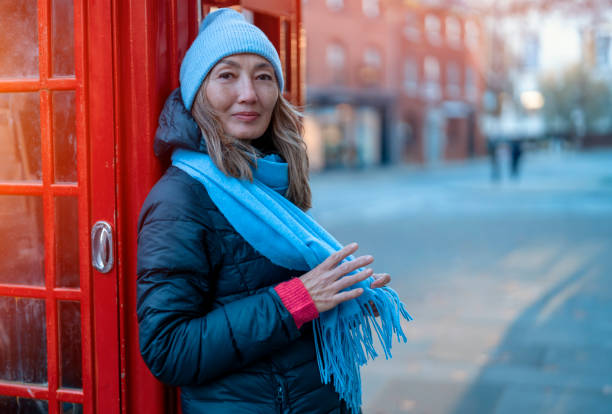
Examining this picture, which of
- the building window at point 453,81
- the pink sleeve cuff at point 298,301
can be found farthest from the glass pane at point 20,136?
the building window at point 453,81

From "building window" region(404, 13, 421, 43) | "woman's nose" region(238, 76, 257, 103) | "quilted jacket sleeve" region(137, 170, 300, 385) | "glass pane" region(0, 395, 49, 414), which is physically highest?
"building window" region(404, 13, 421, 43)

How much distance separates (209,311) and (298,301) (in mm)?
238

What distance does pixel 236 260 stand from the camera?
1.70 metres

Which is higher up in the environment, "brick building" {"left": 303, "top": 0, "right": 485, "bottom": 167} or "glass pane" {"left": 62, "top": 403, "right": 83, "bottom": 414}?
"brick building" {"left": 303, "top": 0, "right": 485, "bottom": 167}

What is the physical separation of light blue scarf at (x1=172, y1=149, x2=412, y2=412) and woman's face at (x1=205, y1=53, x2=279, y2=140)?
0.10 m

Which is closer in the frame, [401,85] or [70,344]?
[70,344]

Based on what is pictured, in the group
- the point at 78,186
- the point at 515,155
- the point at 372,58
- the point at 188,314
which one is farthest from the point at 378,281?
the point at 372,58

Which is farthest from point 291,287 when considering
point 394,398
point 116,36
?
point 394,398

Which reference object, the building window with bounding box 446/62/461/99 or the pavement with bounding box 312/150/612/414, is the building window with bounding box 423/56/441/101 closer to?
the building window with bounding box 446/62/461/99

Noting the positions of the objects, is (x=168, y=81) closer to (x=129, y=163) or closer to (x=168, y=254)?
(x=129, y=163)

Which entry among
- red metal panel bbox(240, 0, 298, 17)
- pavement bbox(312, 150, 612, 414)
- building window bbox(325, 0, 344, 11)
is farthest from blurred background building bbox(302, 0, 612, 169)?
red metal panel bbox(240, 0, 298, 17)

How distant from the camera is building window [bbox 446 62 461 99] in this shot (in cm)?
4200

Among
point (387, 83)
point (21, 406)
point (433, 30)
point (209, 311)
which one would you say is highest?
point (433, 30)

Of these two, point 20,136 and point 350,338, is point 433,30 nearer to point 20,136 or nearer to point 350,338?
point 20,136
